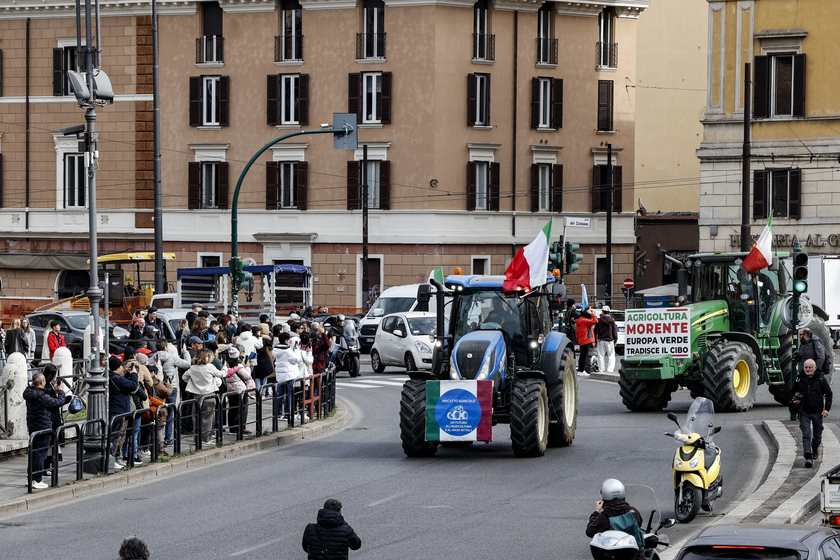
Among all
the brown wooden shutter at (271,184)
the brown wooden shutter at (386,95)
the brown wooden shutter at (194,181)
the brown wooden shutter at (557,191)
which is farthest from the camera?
the brown wooden shutter at (557,191)

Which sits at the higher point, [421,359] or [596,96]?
[596,96]

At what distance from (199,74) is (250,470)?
123 ft

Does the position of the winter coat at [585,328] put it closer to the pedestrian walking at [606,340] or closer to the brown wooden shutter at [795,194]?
the pedestrian walking at [606,340]

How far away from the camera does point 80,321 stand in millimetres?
34344

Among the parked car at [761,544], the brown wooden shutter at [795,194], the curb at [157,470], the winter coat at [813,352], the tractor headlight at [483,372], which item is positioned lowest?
the curb at [157,470]

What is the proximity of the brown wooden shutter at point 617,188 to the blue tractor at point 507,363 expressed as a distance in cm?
3539

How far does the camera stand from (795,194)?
46156 mm

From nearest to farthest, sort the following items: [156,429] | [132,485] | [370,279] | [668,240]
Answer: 1. [132,485]
2. [156,429]
3. [370,279]
4. [668,240]

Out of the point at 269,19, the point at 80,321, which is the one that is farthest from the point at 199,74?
the point at 80,321

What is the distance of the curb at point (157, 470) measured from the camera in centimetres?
1584

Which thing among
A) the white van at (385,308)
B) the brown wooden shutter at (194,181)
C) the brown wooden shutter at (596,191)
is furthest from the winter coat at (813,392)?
the brown wooden shutter at (194,181)

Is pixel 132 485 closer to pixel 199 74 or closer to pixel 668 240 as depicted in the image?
pixel 199 74

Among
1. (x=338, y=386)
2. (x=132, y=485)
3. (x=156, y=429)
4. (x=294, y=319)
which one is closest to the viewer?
(x=132, y=485)

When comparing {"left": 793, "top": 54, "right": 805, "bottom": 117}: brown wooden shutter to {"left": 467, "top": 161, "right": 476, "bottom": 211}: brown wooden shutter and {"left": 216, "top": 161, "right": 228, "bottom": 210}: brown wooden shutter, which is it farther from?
{"left": 216, "top": 161, "right": 228, "bottom": 210}: brown wooden shutter
